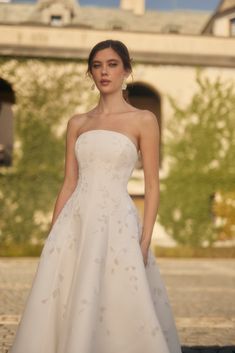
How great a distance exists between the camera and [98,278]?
3.49 metres

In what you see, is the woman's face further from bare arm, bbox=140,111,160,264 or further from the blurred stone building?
the blurred stone building

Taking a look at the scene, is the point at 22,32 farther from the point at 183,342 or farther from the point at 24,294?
the point at 183,342

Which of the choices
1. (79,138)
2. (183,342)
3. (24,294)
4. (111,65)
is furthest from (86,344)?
(24,294)

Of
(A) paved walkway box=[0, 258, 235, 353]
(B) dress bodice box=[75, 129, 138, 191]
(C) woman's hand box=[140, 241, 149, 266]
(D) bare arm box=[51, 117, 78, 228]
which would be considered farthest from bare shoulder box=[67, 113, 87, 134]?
(A) paved walkway box=[0, 258, 235, 353]

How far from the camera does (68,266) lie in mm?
3592

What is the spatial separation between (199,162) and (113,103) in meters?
21.0

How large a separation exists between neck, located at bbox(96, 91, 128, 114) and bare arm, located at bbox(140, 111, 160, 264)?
18 centimetres

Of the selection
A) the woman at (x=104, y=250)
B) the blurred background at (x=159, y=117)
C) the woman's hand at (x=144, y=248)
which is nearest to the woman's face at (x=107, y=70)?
the woman at (x=104, y=250)

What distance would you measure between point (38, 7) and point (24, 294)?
2190 cm

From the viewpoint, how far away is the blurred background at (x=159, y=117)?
2372 cm

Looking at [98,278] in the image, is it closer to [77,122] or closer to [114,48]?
[77,122]

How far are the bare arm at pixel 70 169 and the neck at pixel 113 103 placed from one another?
21 centimetres

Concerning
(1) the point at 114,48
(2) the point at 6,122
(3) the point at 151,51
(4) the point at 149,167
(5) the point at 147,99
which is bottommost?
(2) the point at 6,122

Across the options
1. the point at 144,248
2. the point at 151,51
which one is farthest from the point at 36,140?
the point at 144,248
